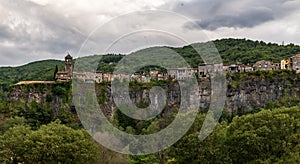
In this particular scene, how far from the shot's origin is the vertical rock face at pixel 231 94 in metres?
79.6

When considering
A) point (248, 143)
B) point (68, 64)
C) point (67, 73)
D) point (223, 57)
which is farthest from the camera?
point (223, 57)

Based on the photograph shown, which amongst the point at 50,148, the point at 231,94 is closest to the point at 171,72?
the point at 231,94

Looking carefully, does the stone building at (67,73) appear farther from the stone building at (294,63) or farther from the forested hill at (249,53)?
the stone building at (294,63)

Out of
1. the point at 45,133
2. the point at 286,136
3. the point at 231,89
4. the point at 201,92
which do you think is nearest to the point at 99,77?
the point at 201,92

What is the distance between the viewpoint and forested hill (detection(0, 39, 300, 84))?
10519 cm

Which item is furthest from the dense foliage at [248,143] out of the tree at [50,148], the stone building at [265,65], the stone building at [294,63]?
the stone building at [265,65]

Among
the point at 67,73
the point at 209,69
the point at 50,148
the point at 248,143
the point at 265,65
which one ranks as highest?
the point at 265,65

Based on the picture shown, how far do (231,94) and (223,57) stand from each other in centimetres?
3562

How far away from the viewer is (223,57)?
11594 centimetres

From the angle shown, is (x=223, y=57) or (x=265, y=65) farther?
(x=223, y=57)

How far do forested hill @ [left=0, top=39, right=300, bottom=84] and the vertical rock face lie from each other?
41.3 feet

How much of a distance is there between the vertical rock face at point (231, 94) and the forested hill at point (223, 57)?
12.6 m

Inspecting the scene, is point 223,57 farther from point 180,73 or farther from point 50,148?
point 50,148

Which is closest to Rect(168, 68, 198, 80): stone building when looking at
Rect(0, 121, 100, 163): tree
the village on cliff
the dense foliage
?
the village on cliff
